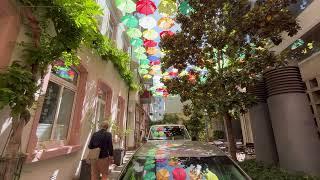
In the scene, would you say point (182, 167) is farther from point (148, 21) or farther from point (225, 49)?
point (148, 21)

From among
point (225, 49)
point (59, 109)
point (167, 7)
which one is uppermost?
point (167, 7)

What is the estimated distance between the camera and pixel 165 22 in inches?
335

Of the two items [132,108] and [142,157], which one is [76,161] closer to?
[142,157]

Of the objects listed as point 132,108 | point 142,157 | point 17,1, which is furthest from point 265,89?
point 132,108

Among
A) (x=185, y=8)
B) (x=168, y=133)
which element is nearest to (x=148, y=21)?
(x=185, y=8)

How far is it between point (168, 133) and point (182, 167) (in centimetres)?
539

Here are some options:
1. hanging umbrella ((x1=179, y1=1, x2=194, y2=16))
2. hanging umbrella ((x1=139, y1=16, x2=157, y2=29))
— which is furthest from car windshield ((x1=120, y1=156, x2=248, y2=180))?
hanging umbrella ((x1=139, y1=16, x2=157, y2=29))

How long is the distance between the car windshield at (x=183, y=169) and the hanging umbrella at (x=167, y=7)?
5.98 metres

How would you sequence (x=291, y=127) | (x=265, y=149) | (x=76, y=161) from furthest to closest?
(x=265, y=149)
(x=76, y=161)
(x=291, y=127)

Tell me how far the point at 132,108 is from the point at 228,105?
35.5 ft

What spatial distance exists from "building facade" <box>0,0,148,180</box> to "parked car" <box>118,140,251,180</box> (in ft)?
8.48

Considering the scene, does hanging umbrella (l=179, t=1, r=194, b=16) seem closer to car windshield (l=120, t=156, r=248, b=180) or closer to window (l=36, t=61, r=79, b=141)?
window (l=36, t=61, r=79, b=141)

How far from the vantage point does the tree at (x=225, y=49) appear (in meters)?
5.69

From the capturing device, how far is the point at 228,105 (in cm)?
588
